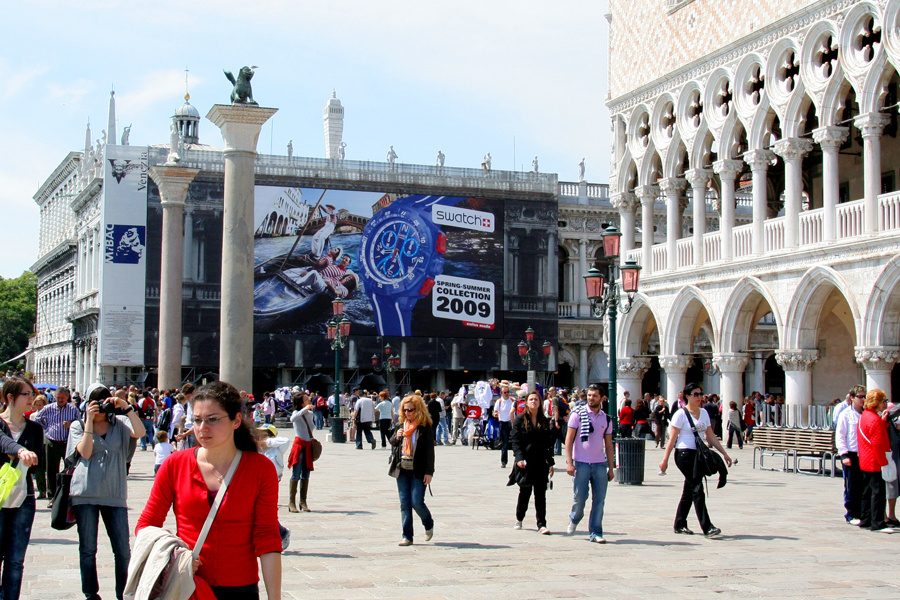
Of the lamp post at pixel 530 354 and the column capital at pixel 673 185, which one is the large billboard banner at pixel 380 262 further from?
the column capital at pixel 673 185

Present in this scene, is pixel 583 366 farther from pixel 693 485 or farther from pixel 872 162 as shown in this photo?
pixel 693 485

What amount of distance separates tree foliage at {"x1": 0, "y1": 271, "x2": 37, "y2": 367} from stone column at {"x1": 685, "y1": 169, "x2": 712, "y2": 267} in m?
68.2

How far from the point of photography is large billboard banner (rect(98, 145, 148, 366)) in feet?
150

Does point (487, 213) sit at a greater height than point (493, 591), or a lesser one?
greater

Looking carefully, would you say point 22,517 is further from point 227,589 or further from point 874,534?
point 874,534

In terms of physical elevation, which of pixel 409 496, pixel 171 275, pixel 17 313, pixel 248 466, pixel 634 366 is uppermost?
pixel 17 313

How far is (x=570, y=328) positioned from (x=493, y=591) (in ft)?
146

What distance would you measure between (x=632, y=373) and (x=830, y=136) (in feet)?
30.7

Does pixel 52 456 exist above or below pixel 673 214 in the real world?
below

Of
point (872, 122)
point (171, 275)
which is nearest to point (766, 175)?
point (872, 122)

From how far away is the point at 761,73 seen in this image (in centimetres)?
2325

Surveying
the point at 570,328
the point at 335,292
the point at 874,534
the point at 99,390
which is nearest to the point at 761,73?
the point at 874,534

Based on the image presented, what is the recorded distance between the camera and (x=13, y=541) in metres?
6.52

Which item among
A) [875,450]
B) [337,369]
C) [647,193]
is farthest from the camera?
[337,369]
